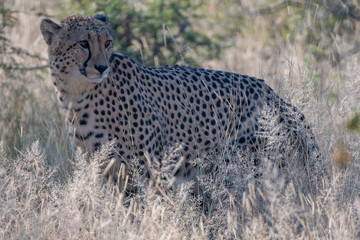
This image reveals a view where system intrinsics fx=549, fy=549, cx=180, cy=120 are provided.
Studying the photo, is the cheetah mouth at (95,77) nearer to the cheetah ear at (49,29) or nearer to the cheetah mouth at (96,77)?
the cheetah mouth at (96,77)

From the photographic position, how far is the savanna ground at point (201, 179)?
282 cm

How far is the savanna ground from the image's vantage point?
2.82 m

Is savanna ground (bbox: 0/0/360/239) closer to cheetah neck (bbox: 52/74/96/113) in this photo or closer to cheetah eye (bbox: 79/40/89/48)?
cheetah neck (bbox: 52/74/96/113)

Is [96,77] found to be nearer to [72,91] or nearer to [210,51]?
[72,91]

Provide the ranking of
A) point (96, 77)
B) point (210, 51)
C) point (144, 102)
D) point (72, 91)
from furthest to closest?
point (210, 51) → point (144, 102) → point (72, 91) → point (96, 77)

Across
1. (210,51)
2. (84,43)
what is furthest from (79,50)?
(210,51)

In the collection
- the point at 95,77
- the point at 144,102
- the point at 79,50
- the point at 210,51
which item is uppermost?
the point at 79,50

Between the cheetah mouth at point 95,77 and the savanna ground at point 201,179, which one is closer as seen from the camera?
the savanna ground at point 201,179

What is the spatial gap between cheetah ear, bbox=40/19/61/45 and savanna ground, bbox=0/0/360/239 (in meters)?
0.41

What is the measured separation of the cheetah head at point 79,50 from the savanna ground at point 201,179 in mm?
455

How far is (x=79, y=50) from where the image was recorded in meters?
3.37

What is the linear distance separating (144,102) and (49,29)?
2.52 ft

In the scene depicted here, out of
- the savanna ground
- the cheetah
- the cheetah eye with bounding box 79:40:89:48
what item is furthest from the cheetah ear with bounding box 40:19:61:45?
the savanna ground

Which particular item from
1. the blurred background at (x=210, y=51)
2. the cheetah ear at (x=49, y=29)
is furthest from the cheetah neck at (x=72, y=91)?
the blurred background at (x=210, y=51)
